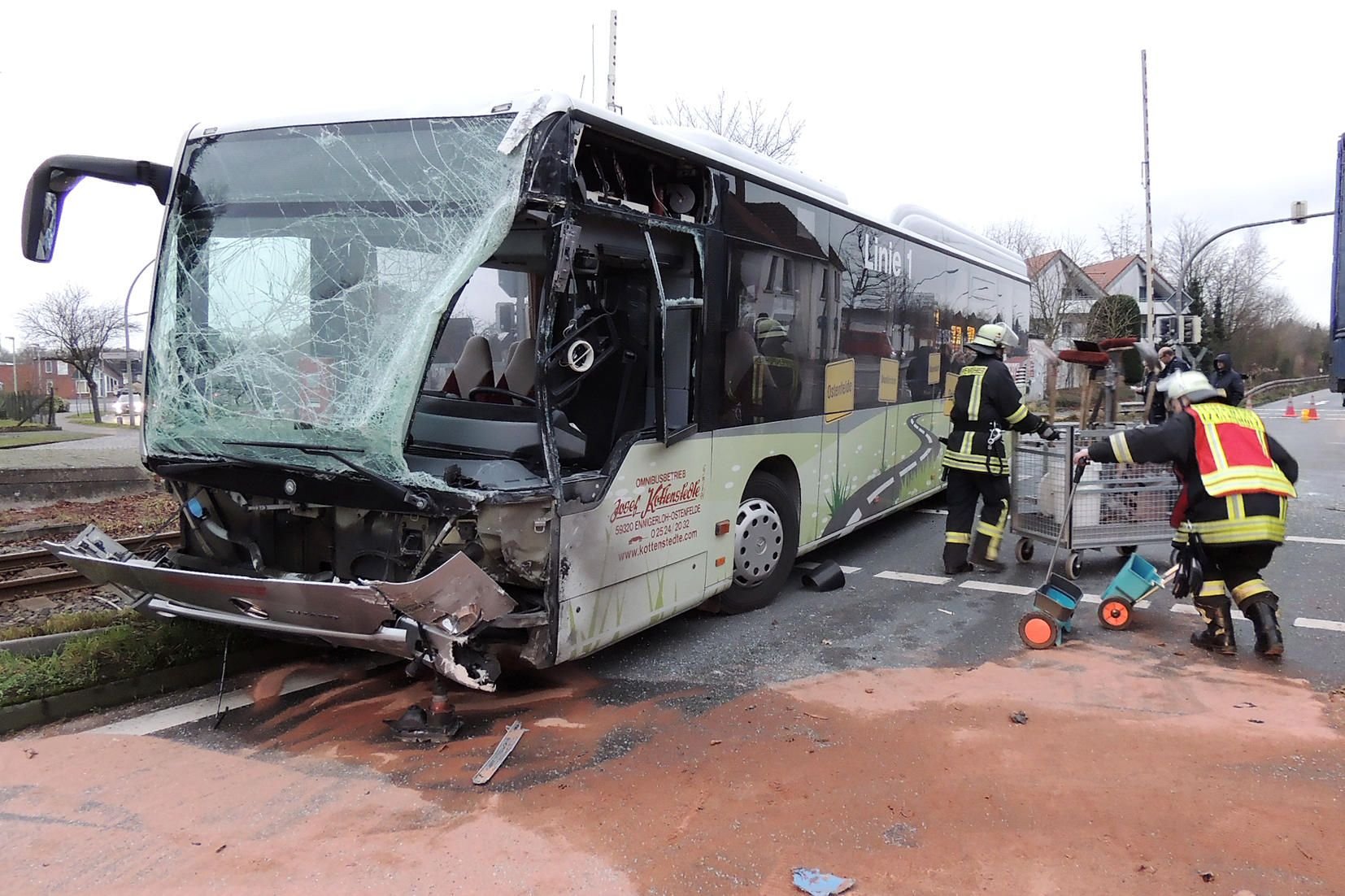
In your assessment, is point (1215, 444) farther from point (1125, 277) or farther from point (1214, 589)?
point (1125, 277)

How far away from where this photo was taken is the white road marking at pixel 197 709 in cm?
432

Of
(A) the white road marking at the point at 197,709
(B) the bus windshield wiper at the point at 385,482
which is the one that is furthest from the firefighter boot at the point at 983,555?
(B) the bus windshield wiper at the point at 385,482

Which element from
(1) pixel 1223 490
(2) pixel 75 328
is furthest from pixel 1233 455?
(2) pixel 75 328

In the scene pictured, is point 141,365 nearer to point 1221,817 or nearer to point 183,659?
point 183,659

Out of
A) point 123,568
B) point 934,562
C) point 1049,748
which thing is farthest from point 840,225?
point 123,568

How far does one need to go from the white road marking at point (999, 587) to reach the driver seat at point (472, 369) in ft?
13.8

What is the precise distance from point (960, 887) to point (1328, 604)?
16.6ft

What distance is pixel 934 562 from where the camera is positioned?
8031 mm

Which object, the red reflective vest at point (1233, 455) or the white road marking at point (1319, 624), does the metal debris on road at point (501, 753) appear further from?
the white road marking at point (1319, 624)

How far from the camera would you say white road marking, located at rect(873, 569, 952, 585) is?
7.32m

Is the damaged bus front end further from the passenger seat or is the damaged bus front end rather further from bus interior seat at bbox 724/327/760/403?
bus interior seat at bbox 724/327/760/403

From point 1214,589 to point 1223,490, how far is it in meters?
0.66

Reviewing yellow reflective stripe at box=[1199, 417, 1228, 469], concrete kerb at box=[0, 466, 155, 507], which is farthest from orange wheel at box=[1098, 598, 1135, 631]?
concrete kerb at box=[0, 466, 155, 507]

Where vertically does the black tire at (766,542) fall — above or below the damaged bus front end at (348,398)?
below
